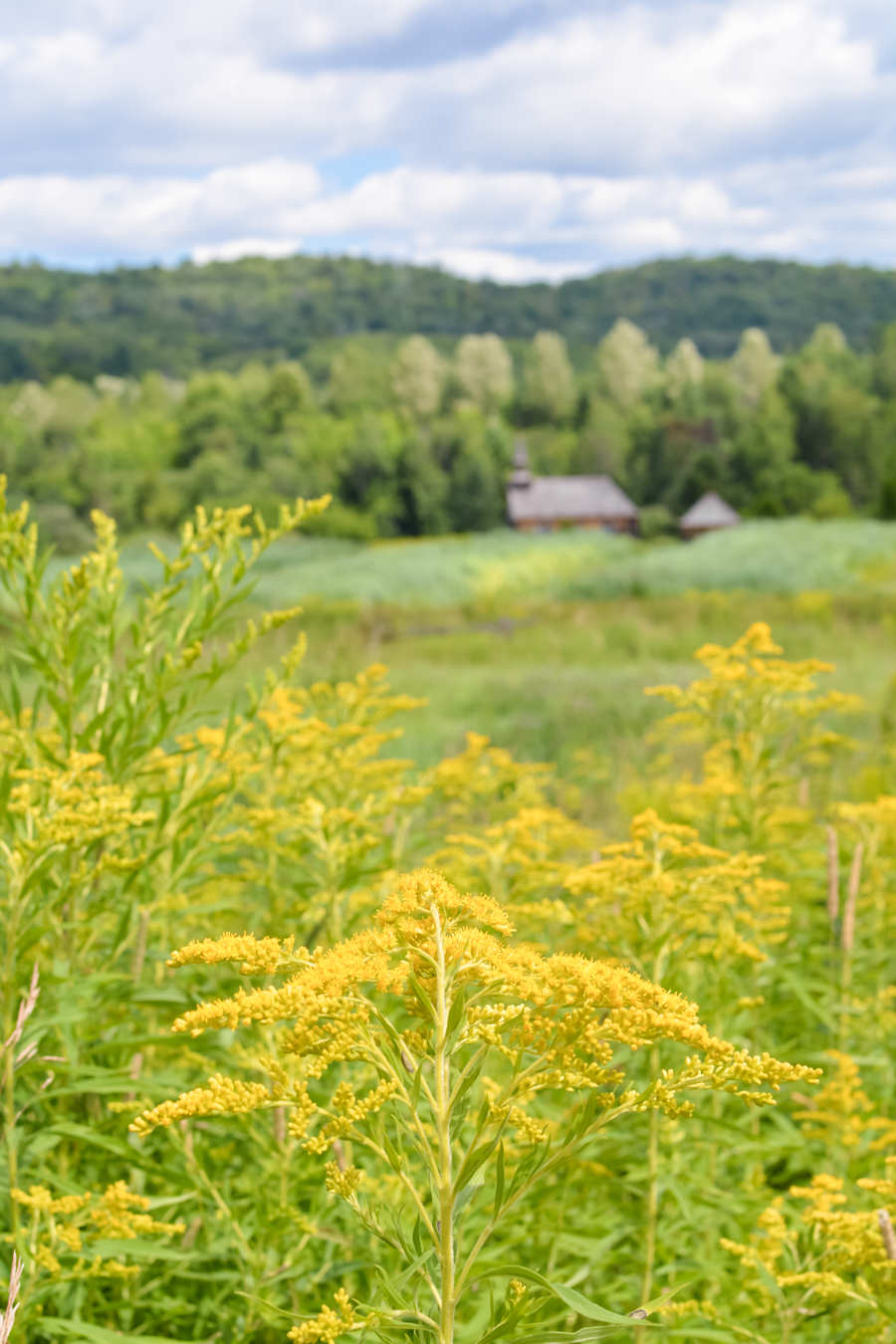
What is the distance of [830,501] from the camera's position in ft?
179

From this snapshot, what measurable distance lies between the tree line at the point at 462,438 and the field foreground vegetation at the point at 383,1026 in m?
38.7

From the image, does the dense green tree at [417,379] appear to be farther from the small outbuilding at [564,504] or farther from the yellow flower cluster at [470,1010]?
the yellow flower cluster at [470,1010]

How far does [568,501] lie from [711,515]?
34.1 ft

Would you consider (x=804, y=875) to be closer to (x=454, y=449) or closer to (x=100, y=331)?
(x=454, y=449)

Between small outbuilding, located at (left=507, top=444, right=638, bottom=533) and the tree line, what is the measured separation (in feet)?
4.36

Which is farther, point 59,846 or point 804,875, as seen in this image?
point 804,875

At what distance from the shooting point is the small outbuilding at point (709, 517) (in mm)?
54438

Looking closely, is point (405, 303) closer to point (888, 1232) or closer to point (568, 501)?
point (568, 501)

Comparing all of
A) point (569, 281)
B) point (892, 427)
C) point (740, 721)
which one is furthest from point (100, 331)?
point (740, 721)

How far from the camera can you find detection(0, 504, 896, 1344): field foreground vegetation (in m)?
1.45

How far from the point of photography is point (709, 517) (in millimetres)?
54688

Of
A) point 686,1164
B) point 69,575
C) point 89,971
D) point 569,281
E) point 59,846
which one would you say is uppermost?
point 569,281

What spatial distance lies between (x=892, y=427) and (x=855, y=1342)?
63.5 meters

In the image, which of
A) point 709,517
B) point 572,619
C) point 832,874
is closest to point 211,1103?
point 832,874
